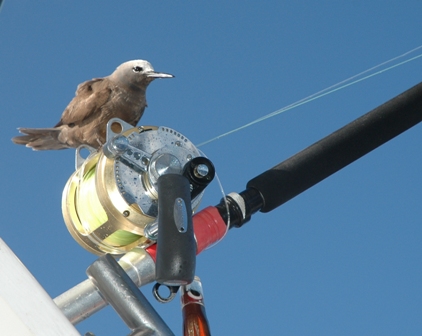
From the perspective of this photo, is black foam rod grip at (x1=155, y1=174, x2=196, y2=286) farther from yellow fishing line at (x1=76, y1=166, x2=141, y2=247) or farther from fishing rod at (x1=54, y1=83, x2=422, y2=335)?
yellow fishing line at (x1=76, y1=166, x2=141, y2=247)

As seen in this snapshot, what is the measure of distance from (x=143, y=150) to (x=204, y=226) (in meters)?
0.18

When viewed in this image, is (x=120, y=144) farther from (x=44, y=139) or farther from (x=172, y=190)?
(x=44, y=139)

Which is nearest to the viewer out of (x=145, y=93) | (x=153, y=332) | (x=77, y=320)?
(x=153, y=332)

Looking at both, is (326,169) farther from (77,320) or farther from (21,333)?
(21,333)

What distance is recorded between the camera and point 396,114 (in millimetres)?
1443

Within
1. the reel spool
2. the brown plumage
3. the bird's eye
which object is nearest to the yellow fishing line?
the reel spool

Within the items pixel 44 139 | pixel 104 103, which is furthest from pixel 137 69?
pixel 44 139

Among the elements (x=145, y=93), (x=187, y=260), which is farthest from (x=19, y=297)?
(x=145, y=93)

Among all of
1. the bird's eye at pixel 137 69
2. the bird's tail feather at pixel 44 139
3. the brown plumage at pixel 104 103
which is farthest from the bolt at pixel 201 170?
the bird's tail feather at pixel 44 139

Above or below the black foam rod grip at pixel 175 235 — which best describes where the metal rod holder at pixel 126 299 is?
below

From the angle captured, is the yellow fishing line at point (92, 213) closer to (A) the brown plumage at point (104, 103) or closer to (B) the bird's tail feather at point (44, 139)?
(A) the brown plumage at point (104, 103)

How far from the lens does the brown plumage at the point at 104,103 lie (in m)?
3.51

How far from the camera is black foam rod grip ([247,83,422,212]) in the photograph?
4.66 ft

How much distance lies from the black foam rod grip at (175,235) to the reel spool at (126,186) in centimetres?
10
